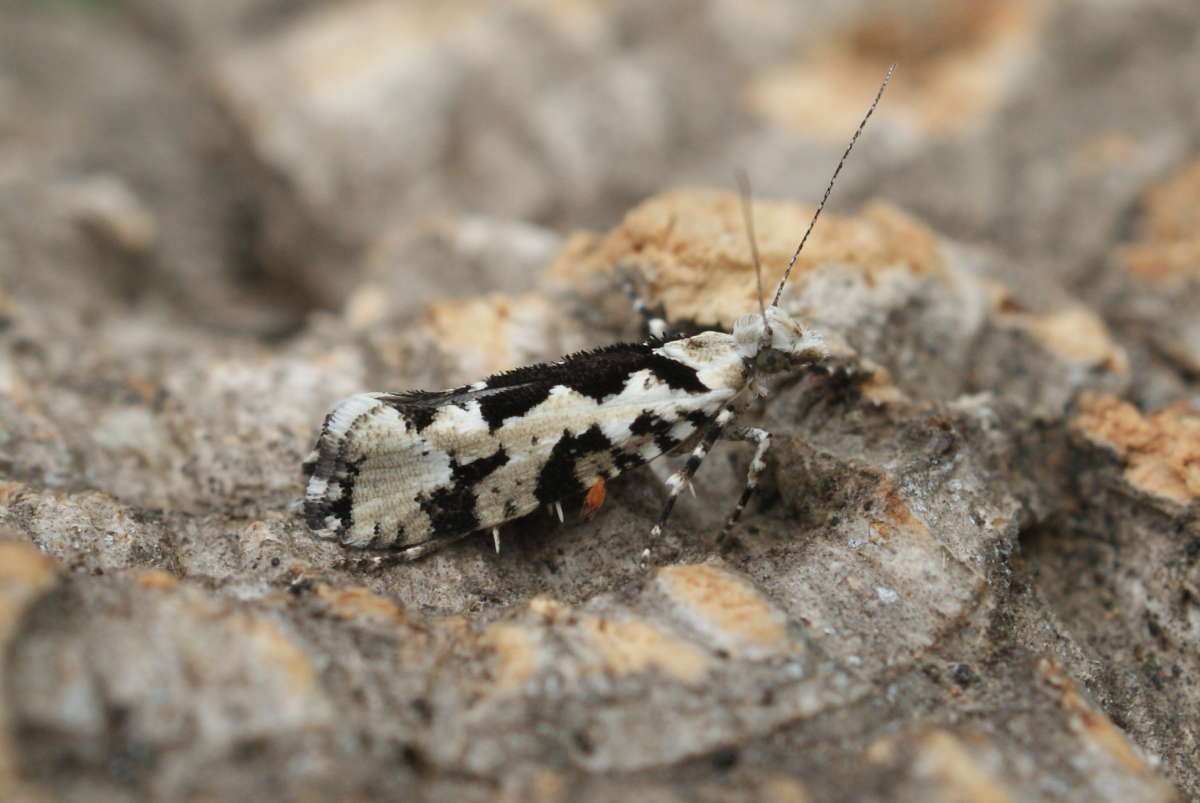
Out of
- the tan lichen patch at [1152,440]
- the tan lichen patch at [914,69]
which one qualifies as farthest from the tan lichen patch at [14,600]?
the tan lichen patch at [914,69]

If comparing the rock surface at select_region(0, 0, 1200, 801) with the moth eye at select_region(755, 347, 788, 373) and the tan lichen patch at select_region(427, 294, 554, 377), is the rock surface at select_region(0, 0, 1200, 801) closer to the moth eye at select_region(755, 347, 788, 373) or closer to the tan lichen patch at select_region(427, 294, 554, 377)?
the tan lichen patch at select_region(427, 294, 554, 377)

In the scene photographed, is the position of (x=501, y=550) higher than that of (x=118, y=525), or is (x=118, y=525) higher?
(x=118, y=525)

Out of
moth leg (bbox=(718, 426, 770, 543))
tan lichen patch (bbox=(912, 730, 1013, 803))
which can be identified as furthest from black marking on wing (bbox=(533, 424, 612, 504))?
tan lichen patch (bbox=(912, 730, 1013, 803))

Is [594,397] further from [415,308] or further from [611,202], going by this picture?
[611,202]

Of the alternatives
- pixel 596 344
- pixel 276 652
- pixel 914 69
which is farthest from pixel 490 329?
pixel 914 69

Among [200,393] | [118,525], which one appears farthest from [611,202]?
[118,525]

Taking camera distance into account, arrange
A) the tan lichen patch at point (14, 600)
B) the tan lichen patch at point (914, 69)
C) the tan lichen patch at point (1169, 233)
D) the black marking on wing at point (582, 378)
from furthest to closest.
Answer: the tan lichen patch at point (914, 69) < the tan lichen patch at point (1169, 233) < the black marking on wing at point (582, 378) < the tan lichen patch at point (14, 600)

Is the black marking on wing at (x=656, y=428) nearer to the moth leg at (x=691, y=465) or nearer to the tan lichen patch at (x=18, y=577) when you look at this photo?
the moth leg at (x=691, y=465)
